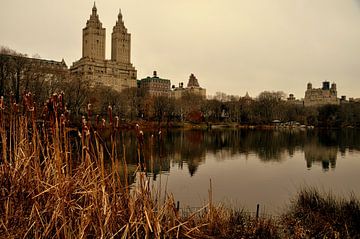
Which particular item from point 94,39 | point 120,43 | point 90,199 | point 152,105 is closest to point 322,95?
point 120,43

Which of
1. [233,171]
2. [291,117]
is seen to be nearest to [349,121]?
[291,117]

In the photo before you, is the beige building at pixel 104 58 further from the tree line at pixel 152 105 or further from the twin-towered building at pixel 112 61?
the tree line at pixel 152 105

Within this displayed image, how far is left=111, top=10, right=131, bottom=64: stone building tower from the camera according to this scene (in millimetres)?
143750

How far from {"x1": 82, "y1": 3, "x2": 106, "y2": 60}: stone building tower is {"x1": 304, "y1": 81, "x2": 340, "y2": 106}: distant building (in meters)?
106

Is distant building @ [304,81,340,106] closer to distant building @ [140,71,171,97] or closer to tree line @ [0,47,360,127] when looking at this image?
tree line @ [0,47,360,127]

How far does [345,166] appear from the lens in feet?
66.6

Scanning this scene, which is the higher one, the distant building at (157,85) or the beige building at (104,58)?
the beige building at (104,58)

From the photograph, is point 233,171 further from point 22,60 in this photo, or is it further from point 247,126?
point 247,126

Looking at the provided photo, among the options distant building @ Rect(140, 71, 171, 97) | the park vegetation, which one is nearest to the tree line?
the park vegetation

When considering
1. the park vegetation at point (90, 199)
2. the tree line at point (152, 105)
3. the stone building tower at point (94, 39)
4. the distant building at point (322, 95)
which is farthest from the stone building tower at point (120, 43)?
the park vegetation at point (90, 199)

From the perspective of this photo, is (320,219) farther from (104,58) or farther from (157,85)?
(104,58)

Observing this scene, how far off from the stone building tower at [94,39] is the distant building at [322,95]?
105852mm

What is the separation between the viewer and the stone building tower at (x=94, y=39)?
13375 centimetres

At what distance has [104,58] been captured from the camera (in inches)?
5404
